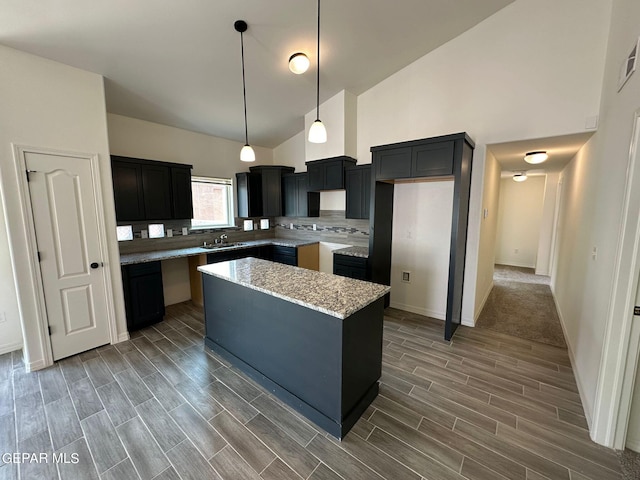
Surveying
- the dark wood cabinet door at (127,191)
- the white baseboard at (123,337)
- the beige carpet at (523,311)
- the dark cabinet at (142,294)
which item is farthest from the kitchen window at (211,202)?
the beige carpet at (523,311)

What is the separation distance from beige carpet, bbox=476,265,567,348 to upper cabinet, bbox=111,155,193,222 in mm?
4770

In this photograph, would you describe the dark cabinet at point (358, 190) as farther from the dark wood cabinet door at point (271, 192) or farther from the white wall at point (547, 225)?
the white wall at point (547, 225)

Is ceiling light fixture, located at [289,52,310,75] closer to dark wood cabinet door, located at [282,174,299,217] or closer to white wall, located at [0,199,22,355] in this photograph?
dark wood cabinet door, located at [282,174,299,217]

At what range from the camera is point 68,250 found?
2.78 m

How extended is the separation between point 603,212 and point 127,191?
5.12 metres

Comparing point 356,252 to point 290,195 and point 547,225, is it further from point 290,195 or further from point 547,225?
point 547,225

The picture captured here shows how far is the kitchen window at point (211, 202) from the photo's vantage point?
469 centimetres

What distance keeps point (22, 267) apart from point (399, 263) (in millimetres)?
4472

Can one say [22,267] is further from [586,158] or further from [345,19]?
[586,158]

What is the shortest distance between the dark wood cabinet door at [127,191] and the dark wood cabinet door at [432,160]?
3.69 meters

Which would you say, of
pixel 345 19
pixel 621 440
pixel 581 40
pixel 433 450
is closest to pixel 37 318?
pixel 433 450

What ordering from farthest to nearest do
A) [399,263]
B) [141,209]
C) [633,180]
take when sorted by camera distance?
[399,263] → [141,209] → [633,180]

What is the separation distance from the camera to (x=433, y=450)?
5.84 feet

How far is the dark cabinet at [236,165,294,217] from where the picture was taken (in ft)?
16.8
